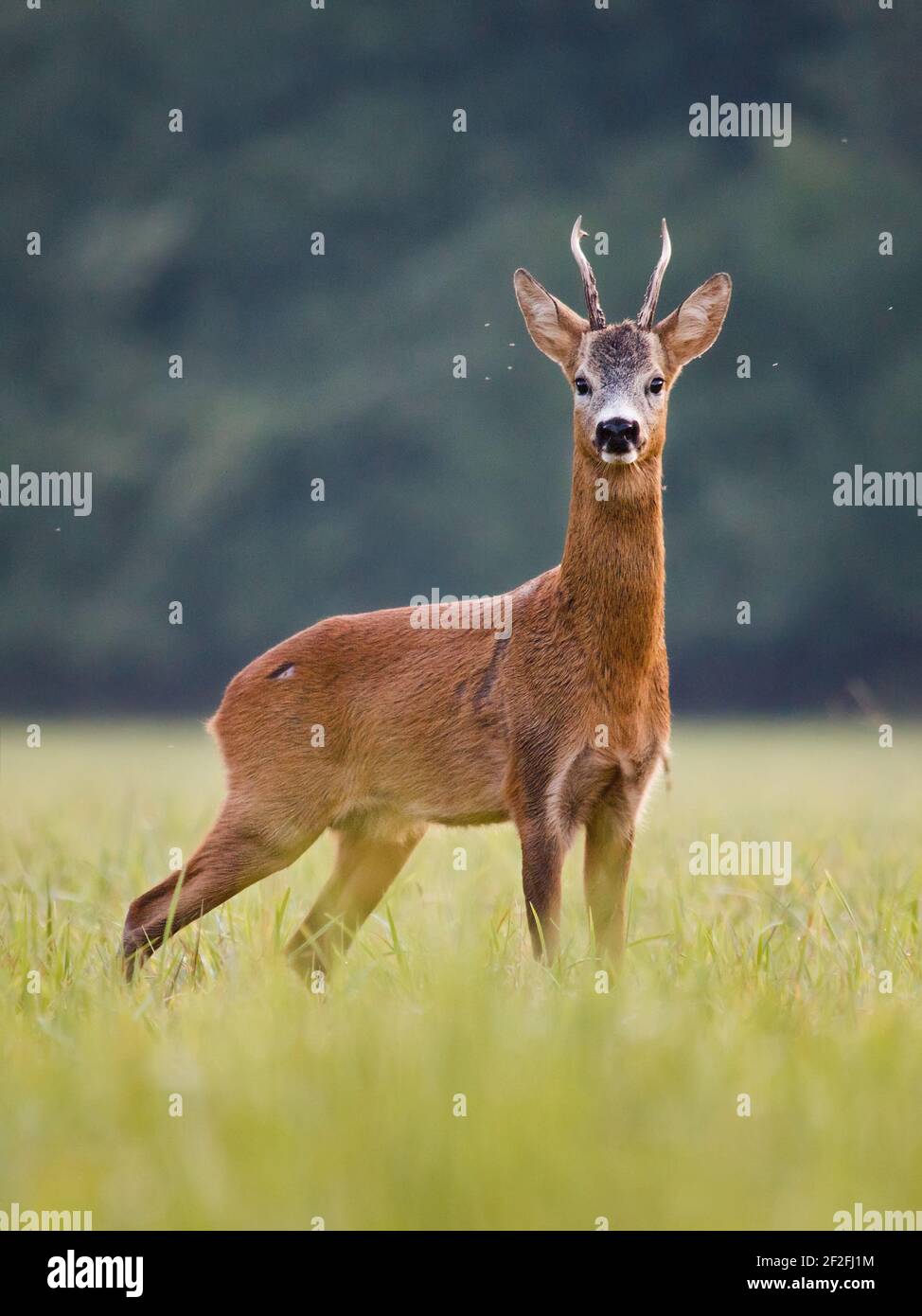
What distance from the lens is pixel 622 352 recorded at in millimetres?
4527

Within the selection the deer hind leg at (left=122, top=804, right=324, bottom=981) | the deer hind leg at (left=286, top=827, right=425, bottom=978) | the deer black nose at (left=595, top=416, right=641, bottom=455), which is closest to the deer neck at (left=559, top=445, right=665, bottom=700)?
the deer black nose at (left=595, top=416, right=641, bottom=455)

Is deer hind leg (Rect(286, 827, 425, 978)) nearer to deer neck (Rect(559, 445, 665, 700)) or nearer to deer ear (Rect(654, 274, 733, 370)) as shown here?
deer neck (Rect(559, 445, 665, 700))

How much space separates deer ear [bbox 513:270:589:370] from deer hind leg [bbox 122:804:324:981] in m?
1.53

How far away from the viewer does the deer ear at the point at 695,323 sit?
4711 mm

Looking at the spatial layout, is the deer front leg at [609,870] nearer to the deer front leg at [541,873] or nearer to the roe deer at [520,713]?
the roe deer at [520,713]

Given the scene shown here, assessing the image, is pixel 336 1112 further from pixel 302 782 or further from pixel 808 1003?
pixel 302 782

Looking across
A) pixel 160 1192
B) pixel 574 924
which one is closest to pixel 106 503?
pixel 574 924

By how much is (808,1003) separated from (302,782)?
1754mm

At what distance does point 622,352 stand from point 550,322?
1.15 feet

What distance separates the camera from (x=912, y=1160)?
247 centimetres

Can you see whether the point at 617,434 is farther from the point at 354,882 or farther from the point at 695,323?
the point at 354,882

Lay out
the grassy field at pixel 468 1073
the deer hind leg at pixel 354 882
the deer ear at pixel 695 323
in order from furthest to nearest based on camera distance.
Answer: the deer hind leg at pixel 354 882 → the deer ear at pixel 695 323 → the grassy field at pixel 468 1073

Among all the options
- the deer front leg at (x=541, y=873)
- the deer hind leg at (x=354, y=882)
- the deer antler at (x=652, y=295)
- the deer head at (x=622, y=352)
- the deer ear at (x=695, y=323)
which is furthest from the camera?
the deer hind leg at (x=354, y=882)

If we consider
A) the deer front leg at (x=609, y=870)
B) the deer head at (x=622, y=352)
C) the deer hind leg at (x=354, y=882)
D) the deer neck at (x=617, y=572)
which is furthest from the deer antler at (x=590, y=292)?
the deer hind leg at (x=354, y=882)
